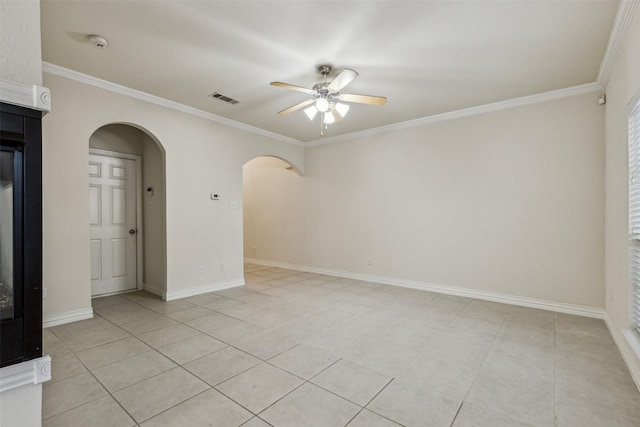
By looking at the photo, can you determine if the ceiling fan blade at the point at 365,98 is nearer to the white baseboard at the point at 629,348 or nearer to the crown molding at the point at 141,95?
the crown molding at the point at 141,95

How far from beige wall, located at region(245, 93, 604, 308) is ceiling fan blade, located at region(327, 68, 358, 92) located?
2.41 meters

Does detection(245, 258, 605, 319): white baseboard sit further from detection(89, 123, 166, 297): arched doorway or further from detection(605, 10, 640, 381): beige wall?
detection(89, 123, 166, 297): arched doorway

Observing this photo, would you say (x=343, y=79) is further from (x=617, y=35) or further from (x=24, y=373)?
(x=24, y=373)

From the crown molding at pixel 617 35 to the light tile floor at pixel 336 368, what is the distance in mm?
2692

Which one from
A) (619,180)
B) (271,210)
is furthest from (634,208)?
(271,210)

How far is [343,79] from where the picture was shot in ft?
9.14

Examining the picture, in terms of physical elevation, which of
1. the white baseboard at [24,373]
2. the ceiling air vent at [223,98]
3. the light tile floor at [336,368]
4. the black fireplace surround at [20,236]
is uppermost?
the ceiling air vent at [223,98]

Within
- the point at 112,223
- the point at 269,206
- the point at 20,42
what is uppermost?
the point at 20,42

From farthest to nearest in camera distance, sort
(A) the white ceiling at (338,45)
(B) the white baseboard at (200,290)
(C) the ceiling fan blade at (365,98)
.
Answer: (B) the white baseboard at (200,290) → (C) the ceiling fan blade at (365,98) → (A) the white ceiling at (338,45)

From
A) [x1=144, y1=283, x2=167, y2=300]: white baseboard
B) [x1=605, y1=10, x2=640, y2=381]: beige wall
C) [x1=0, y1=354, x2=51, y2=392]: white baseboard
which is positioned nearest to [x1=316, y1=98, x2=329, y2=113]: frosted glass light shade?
[x1=605, y1=10, x2=640, y2=381]: beige wall

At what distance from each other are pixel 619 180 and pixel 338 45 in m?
2.93

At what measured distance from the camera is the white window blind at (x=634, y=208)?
7.54ft

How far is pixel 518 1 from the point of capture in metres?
2.19

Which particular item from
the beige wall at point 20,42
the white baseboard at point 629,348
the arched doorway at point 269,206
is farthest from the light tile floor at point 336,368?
the arched doorway at point 269,206
